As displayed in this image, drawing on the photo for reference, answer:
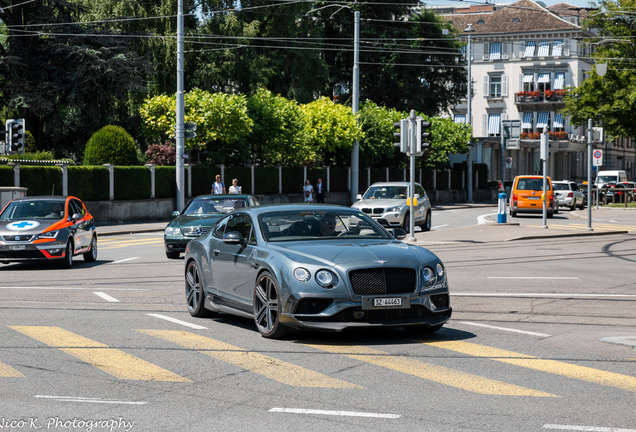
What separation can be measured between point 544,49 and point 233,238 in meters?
89.2

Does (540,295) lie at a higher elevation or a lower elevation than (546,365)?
Answer: lower

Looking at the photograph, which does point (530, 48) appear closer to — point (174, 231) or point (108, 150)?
point (108, 150)

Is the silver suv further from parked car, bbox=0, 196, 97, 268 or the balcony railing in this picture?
the balcony railing

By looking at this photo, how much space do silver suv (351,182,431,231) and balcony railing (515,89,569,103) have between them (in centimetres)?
6404

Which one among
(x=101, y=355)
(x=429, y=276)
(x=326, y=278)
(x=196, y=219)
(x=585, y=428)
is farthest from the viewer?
(x=196, y=219)

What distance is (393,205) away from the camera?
98.2 ft

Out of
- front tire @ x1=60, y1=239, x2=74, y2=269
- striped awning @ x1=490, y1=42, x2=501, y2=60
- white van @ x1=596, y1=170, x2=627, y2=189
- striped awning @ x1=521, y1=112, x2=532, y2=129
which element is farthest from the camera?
striped awning @ x1=490, y1=42, x2=501, y2=60

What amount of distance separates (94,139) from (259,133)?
31.1ft

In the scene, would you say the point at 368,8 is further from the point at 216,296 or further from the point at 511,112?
the point at 216,296

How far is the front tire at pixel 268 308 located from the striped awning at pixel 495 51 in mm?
91181

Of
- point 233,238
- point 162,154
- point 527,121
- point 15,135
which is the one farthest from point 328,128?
point 527,121

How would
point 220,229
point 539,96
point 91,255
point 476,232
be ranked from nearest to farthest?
point 220,229 < point 91,255 < point 476,232 < point 539,96

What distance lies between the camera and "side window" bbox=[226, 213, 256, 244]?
10.6m

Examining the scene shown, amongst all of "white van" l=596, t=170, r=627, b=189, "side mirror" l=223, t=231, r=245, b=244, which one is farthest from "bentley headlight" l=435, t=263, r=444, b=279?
"white van" l=596, t=170, r=627, b=189
